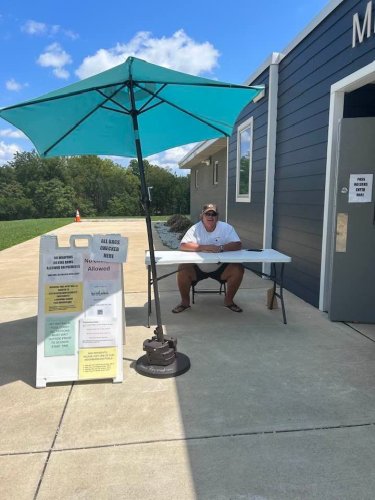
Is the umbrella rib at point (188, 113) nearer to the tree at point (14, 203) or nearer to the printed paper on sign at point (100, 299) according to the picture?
the printed paper on sign at point (100, 299)

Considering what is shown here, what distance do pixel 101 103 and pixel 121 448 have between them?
236 centimetres

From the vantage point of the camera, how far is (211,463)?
2020 mm

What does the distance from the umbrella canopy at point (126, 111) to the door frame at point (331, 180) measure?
1.24 m

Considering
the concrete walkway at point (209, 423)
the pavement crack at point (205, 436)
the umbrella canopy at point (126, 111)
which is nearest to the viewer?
the concrete walkway at point (209, 423)

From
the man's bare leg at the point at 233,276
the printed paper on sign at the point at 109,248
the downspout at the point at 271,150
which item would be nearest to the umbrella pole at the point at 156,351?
the printed paper on sign at the point at 109,248

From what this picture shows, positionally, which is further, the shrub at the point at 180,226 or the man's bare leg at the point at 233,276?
the shrub at the point at 180,226

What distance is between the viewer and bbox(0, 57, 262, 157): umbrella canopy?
99.4 inches

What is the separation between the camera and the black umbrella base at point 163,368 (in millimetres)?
2947

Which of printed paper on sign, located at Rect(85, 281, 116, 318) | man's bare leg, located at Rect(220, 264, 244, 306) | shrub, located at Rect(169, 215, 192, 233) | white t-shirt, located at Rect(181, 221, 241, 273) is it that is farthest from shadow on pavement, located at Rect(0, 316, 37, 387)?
shrub, located at Rect(169, 215, 192, 233)

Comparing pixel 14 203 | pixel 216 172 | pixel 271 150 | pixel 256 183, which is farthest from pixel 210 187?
pixel 14 203

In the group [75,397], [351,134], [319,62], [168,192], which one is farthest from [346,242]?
[168,192]

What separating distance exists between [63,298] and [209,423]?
51.8 inches

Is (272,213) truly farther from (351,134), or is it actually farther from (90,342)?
(90,342)

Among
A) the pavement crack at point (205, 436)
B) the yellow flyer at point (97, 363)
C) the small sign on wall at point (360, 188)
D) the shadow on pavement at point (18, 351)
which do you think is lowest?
the shadow on pavement at point (18, 351)
